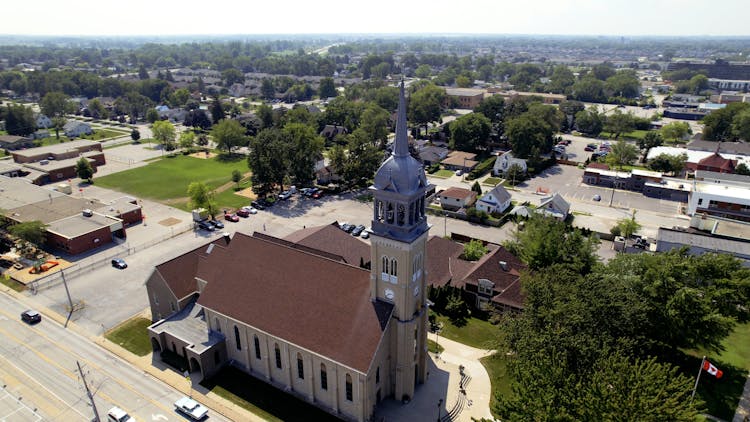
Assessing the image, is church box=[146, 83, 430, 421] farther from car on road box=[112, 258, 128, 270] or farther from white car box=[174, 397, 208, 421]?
car on road box=[112, 258, 128, 270]

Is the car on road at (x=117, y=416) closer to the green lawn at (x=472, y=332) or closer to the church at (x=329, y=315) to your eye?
the church at (x=329, y=315)

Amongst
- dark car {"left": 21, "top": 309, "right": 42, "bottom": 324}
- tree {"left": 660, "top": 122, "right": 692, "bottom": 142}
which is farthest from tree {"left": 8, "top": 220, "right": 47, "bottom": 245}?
tree {"left": 660, "top": 122, "right": 692, "bottom": 142}

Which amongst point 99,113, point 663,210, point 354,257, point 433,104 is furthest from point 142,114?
point 663,210

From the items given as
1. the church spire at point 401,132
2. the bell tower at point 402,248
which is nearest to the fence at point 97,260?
the bell tower at point 402,248

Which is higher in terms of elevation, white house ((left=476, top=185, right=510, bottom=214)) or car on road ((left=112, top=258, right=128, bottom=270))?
white house ((left=476, top=185, right=510, bottom=214))

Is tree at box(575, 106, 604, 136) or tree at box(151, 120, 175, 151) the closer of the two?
tree at box(151, 120, 175, 151)

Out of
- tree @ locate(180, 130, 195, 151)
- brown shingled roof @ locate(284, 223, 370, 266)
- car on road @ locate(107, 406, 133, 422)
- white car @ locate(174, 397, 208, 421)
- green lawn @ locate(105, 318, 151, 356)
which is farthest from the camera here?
tree @ locate(180, 130, 195, 151)

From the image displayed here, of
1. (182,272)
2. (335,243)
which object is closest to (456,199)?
(335,243)
